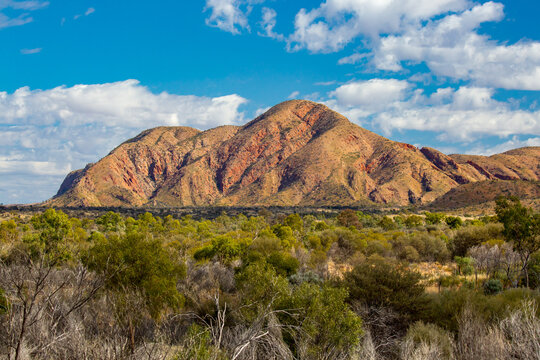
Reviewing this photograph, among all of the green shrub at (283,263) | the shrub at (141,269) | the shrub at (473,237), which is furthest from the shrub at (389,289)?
the shrub at (473,237)

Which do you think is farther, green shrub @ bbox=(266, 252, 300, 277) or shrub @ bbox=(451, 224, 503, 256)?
shrub @ bbox=(451, 224, 503, 256)

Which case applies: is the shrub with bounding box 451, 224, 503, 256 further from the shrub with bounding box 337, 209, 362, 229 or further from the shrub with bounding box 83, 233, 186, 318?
the shrub with bounding box 83, 233, 186, 318

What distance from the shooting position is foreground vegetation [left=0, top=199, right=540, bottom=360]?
640 cm

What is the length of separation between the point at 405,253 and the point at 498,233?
29.8 ft

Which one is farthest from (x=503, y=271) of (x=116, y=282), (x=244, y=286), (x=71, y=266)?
(x=71, y=266)

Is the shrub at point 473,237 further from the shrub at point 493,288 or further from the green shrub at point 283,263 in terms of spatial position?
the green shrub at point 283,263

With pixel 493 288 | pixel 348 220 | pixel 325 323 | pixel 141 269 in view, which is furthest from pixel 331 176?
pixel 325 323

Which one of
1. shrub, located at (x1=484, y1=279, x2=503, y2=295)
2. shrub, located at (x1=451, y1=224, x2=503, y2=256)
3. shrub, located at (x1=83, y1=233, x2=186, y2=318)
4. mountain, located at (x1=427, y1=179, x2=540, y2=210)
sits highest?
mountain, located at (x1=427, y1=179, x2=540, y2=210)

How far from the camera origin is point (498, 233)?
3400 centimetres

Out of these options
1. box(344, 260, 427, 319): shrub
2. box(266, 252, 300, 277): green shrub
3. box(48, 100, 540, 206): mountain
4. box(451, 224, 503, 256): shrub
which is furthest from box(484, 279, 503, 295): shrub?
box(48, 100, 540, 206): mountain

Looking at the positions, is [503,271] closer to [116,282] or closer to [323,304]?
[323,304]

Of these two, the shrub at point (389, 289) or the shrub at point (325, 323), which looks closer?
the shrub at point (325, 323)

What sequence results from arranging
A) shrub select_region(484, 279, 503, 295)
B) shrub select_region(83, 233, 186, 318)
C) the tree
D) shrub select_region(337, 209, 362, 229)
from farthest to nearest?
1. shrub select_region(337, 209, 362, 229)
2. the tree
3. shrub select_region(484, 279, 503, 295)
4. shrub select_region(83, 233, 186, 318)

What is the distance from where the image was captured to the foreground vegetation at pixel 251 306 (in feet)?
21.0
